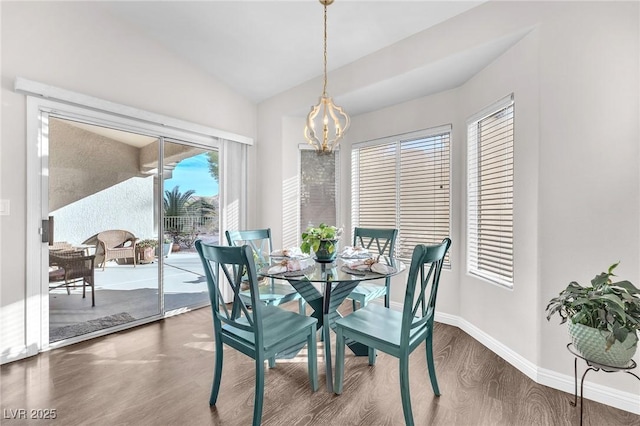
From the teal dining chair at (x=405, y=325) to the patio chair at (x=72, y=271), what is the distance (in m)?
2.58

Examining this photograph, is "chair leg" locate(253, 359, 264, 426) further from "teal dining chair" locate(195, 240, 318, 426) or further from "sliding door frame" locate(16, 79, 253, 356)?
"sliding door frame" locate(16, 79, 253, 356)

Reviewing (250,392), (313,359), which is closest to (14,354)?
(250,392)

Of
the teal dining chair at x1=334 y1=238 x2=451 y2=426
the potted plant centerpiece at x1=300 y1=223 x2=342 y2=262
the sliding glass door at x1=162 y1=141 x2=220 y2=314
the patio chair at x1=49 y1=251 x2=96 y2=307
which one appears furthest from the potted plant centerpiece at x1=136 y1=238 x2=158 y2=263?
the teal dining chair at x1=334 y1=238 x2=451 y2=426

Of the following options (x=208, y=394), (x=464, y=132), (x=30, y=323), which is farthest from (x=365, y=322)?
(x=30, y=323)

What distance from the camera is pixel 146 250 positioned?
3270 mm

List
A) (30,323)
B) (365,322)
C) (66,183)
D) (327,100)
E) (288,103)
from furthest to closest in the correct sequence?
(288,103), (66,183), (30,323), (327,100), (365,322)

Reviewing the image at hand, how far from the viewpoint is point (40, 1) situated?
249 cm

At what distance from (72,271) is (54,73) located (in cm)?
180

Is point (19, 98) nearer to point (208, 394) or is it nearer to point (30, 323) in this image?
point (30, 323)

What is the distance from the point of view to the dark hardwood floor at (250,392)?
1745 mm

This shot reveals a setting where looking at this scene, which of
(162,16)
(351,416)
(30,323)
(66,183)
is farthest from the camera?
(162,16)

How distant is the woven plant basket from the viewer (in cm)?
138

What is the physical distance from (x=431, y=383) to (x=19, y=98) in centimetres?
A: 388

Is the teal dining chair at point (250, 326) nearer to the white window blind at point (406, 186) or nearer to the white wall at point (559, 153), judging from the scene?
the white wall at point (559, 153)
